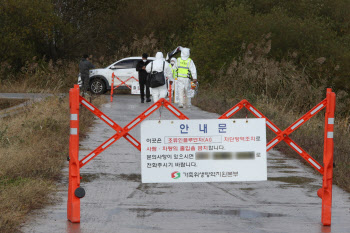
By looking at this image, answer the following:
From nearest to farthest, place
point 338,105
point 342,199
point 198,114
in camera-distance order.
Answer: point 342,199 → point 198,114 → point 338,105

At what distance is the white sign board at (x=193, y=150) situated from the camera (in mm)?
7676

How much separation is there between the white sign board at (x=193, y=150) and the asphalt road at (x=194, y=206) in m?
0.50

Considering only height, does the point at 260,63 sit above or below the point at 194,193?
above

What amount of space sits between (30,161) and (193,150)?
3802mm

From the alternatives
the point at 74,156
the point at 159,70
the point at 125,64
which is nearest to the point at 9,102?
the point at 125,64

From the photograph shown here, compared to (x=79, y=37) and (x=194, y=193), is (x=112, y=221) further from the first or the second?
(x=79, y=37)

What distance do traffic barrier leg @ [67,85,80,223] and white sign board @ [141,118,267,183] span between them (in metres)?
0.69

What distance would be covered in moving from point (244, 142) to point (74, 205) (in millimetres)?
1886

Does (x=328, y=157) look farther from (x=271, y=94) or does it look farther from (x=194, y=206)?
(x=271, y=94)

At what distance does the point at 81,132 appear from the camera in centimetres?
1608

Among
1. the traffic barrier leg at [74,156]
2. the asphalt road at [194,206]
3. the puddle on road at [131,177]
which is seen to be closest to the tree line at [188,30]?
the puddle on road at [131,177]

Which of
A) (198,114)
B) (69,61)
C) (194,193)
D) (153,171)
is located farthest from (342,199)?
(69,61)

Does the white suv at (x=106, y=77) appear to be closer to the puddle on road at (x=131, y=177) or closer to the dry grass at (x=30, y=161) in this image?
the dry grass at (x=30, y=161)

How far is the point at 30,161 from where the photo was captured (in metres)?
10.7
